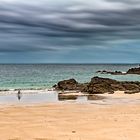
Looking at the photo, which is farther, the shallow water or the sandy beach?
the shallow water

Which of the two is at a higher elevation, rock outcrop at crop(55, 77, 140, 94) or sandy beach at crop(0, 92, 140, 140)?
sandy beach at crop(0, 92, 140, 140)

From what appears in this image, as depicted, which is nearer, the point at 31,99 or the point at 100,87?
the point at 31,99

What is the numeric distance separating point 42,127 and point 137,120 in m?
5.26

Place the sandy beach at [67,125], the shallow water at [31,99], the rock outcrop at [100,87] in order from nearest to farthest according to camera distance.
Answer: the sandy beach at [67,125] < the shallow water at [31,99] < the rock outcrop at [100,87]

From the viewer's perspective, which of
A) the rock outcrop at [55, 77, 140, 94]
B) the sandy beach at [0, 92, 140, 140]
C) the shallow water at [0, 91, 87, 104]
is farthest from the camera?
the rock outcrop at [55, 77, 140, 94]

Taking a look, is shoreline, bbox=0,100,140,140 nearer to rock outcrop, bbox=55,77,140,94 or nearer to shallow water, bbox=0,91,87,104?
shallow water, bbox=0,91,87,104

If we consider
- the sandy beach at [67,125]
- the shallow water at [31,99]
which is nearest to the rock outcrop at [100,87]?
the shallow water at [31,99]

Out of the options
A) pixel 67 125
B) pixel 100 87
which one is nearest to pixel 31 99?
pixel 100 87

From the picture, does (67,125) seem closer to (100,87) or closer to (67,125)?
(67,125)

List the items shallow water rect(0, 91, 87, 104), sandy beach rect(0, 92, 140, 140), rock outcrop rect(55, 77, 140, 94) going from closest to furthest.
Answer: sandy beach rect(0, 92, 140, 140) → shallow water rect(0, 91, 87, 104) → rock outcrop rect(55, 77, 140, 94)

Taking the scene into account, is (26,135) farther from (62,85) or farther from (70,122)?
(62,85)

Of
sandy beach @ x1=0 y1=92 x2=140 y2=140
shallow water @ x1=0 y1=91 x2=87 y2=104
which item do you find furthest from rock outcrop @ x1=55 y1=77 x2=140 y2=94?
sandy beach @ x1=0 y1=92 x2=140 y2=140

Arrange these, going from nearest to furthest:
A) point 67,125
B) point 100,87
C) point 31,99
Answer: point 67,125 < point 31,99 < point 100,87

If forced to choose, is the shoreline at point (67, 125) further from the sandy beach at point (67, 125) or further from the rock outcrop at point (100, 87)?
the rock outcrop at point (100, 87)
